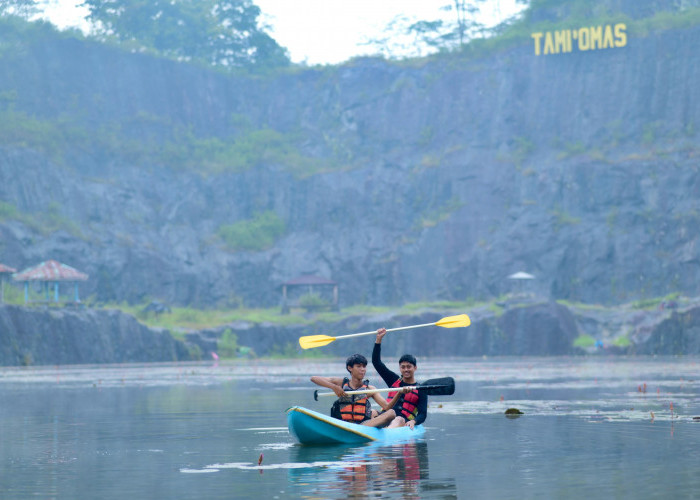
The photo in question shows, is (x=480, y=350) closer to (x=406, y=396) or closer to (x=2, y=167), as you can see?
(x=2, y=167)

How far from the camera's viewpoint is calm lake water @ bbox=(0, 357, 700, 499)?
14.3 metres

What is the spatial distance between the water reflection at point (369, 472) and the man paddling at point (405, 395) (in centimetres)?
82

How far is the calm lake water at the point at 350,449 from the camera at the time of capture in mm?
14328

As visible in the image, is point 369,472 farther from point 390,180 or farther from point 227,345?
point 390,180

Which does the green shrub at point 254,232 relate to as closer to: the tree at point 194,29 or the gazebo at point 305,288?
the gazebo at point 305,288

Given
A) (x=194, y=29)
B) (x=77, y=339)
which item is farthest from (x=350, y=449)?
(x=194, y=29)

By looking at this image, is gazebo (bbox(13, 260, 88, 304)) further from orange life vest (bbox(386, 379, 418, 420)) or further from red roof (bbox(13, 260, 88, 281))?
orange life vest (bbox(386, 379, 418, 420))

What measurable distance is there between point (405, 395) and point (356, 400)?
1.40 m

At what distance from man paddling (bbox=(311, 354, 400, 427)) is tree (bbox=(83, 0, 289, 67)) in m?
102

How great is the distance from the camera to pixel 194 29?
12269cm

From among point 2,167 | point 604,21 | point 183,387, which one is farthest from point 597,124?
point 183,387

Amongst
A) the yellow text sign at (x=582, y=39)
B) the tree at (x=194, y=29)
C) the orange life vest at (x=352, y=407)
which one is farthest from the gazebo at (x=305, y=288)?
the orange life vest at (x=352, y=407)

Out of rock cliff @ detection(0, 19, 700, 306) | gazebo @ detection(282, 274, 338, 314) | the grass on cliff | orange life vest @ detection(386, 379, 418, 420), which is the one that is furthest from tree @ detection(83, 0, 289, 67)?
orange life vest @ detection(386, 379, 418, 420)

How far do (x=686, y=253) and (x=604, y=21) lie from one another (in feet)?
85.4
